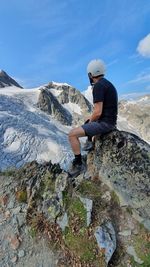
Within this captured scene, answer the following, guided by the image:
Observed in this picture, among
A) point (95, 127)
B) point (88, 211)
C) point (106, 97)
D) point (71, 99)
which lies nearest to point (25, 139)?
point (95, 127)

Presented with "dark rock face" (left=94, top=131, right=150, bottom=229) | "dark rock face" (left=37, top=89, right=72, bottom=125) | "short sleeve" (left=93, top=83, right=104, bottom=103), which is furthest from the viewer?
"dark rock face" (left=37, top=89, right=72, bottom=125)

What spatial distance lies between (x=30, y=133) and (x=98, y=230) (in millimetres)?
48071

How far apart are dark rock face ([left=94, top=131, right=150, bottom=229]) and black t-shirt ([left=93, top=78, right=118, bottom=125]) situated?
1.45 ft

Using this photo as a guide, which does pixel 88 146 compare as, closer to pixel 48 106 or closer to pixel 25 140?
pixel 25 140

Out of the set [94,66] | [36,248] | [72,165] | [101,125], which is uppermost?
[94,66]

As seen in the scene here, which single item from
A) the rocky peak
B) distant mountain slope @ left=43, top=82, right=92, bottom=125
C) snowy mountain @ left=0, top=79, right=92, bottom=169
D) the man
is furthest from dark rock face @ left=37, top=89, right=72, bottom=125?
the man

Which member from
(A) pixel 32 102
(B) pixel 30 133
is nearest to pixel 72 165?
(B) pixel 30 133

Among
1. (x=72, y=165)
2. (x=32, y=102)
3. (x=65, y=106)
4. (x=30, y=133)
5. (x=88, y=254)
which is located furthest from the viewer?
(x=65, y=106)

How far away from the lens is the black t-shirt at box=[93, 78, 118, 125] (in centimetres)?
956

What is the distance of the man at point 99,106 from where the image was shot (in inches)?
378

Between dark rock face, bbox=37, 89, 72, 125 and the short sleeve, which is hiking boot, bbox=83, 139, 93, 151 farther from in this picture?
dark rock face, bbox=37, 89, 72, 125

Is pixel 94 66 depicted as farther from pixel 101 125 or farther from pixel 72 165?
pixel 72 165

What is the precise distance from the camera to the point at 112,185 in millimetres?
9406

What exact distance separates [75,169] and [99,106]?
1.85 m
